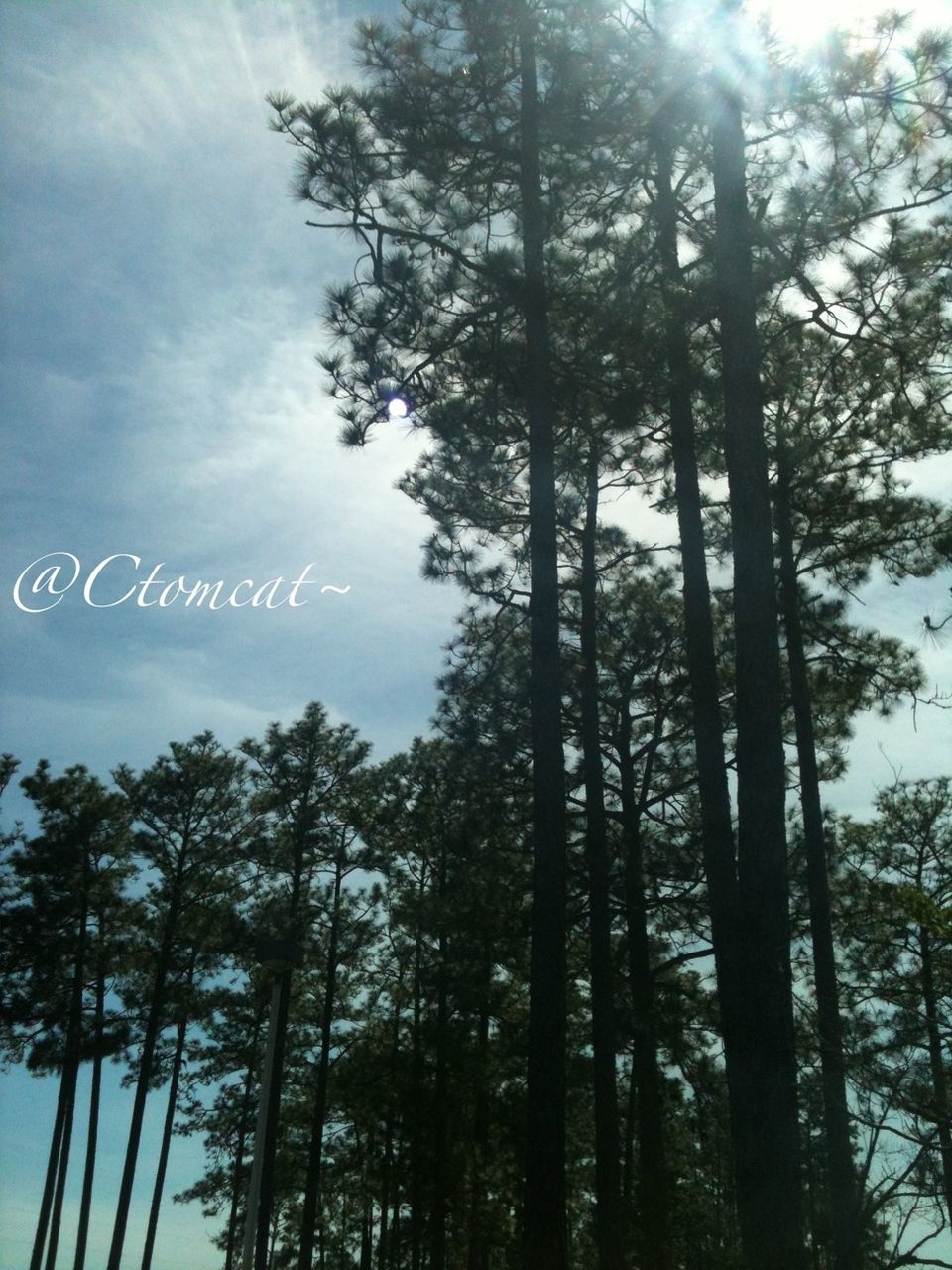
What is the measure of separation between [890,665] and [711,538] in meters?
2.54

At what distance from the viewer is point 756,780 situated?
23.2ft

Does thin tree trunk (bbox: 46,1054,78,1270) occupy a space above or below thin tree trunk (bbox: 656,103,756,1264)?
below

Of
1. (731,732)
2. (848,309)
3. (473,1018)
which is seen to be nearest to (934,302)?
(848,309)

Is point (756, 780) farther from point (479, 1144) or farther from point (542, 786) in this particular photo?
point (479, 1144)

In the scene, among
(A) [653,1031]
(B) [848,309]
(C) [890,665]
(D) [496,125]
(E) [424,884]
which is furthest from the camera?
(E) [424,884]

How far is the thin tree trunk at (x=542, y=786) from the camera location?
774 centimetres

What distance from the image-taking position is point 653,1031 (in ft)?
41.9

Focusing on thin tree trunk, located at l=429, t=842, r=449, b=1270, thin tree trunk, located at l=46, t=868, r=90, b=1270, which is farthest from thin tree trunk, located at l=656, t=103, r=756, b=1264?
thin tree trunk, located at l=46, t=868, r=90, b=1270

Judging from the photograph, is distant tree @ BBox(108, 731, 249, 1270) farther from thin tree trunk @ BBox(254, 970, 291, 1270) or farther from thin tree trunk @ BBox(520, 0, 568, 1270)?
thin tree trunk @ BBox(520, 0, 568, 1270)

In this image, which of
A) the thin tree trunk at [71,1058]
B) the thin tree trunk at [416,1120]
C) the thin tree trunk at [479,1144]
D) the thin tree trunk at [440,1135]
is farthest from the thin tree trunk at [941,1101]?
the thin tree trunk at [71,1058]

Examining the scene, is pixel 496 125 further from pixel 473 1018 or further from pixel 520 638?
pixel 473 1018

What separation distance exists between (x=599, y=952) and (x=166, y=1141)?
15.6 m

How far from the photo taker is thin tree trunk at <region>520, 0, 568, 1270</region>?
774 centimetres

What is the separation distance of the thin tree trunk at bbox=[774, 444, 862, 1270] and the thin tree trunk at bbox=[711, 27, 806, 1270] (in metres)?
0.88
